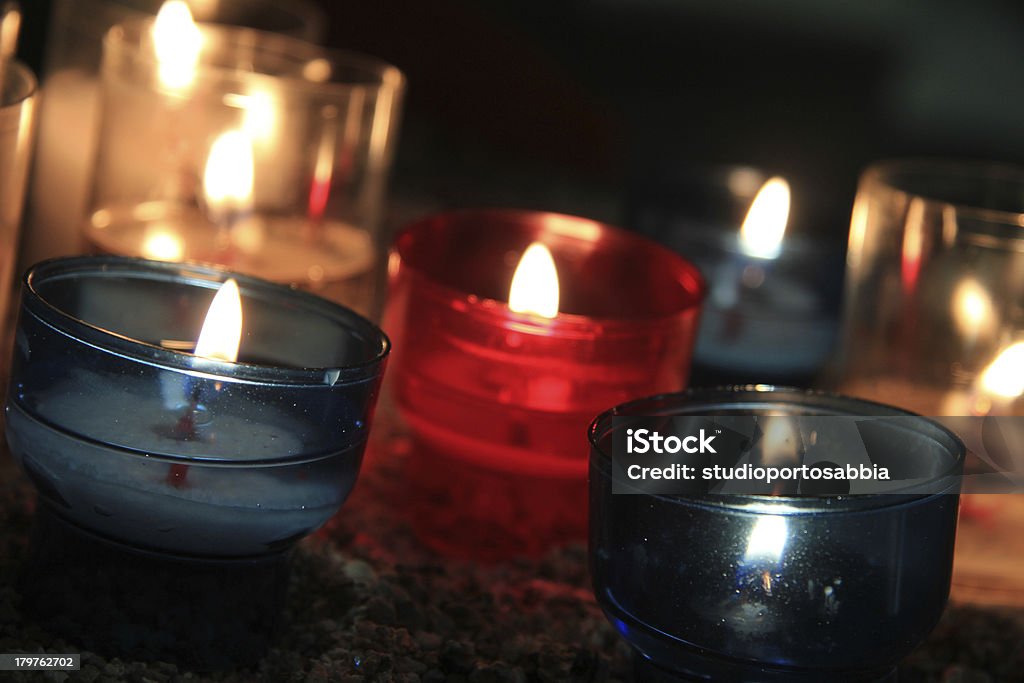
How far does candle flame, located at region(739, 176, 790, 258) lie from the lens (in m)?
0.96

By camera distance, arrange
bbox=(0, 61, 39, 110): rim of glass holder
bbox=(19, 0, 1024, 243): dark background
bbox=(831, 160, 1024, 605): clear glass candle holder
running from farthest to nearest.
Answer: bbox=(19, 0, 1024, 243): dark background, bbox=(831, 160, 1024, 605): clear glass candle holder, bbox=(0, 61, 39, 110): rim of glass holder

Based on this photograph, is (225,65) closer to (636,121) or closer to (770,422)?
(770,422)

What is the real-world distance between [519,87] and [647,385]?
748 mm

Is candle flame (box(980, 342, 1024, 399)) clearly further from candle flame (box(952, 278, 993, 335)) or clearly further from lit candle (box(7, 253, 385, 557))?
lit candle (box(7, 253, 385, 557))

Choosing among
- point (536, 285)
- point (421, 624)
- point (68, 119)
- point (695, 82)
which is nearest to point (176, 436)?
point (421, 624)

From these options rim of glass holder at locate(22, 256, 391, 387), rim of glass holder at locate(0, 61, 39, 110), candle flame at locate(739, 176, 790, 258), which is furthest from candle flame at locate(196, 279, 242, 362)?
candle flame at locate(739, 176, 790, 258)

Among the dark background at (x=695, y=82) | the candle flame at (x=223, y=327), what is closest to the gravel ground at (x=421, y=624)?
the candle flame at (x=223, y=327)

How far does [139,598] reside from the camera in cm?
48

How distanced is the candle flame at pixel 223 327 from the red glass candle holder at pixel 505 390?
11 cm

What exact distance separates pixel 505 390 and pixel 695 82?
1.03 meters

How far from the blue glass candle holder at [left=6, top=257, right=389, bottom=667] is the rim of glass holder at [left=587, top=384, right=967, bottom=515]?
3.7 inches

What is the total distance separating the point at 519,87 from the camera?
131 cm

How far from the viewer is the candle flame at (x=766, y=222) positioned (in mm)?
958

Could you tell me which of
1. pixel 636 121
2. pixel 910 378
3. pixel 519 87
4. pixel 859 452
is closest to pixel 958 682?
pixel 859 452
